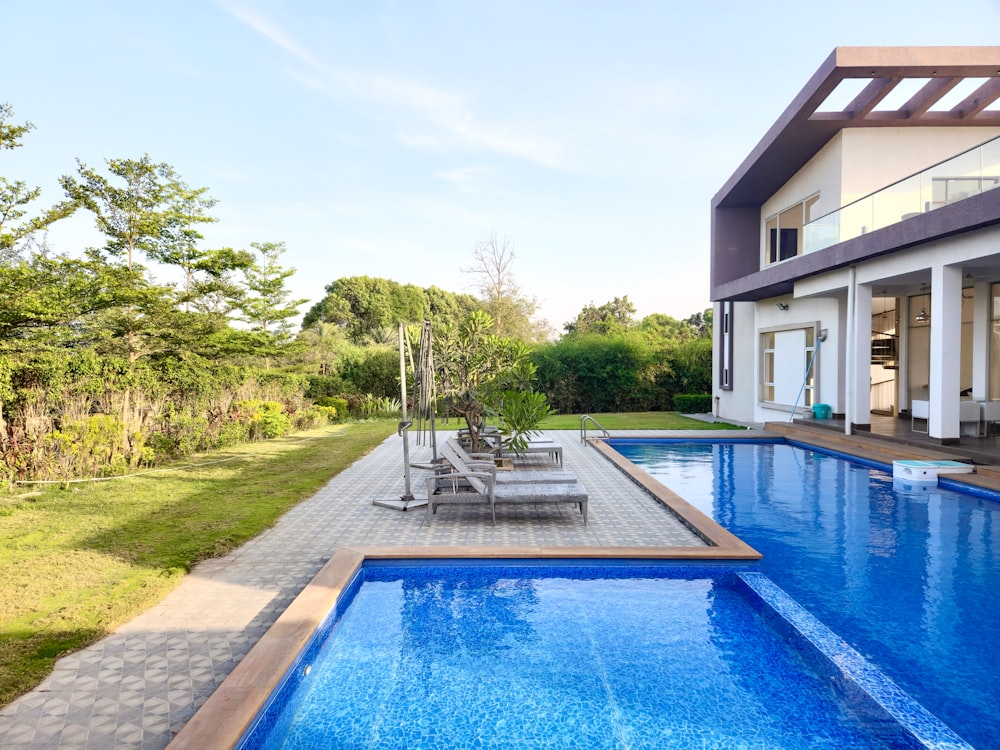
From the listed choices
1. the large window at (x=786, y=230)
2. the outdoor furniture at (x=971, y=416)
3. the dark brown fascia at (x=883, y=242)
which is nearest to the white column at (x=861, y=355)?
the dark brown fascia at (x=883, y=242)

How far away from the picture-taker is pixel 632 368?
23.0 meters

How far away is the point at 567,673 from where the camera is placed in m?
3.75

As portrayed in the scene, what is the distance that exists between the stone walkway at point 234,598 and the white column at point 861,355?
663 centimetres

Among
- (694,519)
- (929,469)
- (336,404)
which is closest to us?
(694,519)

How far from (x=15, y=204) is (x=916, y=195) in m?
14.8

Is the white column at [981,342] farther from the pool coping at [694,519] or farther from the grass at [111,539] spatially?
the grass at [111,539]

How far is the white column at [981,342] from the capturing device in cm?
1203

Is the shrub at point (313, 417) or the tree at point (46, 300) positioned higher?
the tree at point (46, 300)

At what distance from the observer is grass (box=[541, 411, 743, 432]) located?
54.2 ft

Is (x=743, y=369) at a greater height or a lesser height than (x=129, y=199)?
lesser

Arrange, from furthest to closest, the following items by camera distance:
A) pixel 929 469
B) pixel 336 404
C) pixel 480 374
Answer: pixel 336 404 < pixel 480 374 < pixel 929 469

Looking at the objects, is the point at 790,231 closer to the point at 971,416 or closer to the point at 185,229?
the point at 971,416

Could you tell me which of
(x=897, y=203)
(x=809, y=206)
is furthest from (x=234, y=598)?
(x=809, y=206)

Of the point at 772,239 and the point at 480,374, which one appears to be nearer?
the point at 480,374
